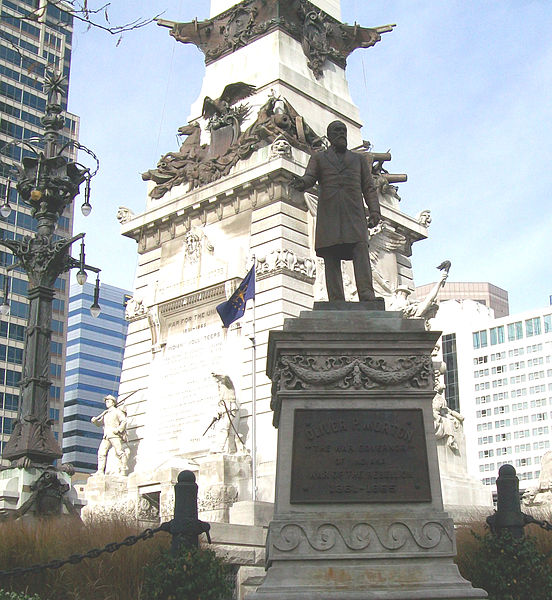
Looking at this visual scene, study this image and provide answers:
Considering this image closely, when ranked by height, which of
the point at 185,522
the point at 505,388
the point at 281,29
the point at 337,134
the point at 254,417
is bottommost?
the point at 185,522

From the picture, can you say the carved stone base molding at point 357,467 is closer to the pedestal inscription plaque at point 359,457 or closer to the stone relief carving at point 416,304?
the pedestal inscription plaque at point 359,457

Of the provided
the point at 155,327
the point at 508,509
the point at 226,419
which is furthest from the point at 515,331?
the point at 508,509

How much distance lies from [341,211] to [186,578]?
191 inches

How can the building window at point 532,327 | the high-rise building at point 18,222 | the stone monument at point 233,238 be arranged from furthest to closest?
1. the building window at point 532,327
2. the high-rise building at point 18,222
3. the stone monument at point 233,238

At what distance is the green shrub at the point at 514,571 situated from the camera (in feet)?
35.4

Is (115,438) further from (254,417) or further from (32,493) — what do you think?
(32,493)

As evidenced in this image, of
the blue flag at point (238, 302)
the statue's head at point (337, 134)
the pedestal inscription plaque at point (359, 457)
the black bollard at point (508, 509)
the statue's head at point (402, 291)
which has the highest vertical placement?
the statue's head at point (402, 291)

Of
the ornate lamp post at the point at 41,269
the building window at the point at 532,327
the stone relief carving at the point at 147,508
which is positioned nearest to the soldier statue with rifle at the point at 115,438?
the stone relief carving at the point at 147,508

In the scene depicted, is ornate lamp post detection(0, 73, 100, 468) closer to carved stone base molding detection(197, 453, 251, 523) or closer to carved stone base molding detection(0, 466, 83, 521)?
carved stone base molding detection(0, 466, 83, 521)

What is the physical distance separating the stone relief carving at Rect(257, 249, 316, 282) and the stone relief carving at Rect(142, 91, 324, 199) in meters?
4.03

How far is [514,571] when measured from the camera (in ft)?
35.6

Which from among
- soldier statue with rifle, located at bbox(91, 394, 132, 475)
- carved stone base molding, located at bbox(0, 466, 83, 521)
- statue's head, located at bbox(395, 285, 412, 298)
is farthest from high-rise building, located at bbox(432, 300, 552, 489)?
carved stone base molding, located at bbox(0, 466, 83, 521)

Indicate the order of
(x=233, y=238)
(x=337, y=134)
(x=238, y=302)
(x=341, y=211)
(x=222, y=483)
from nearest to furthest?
(x=341, y=211) < (x=337, y=134) < (x=222, y=483) < (x=238, y=302) < (x=233, y=238)

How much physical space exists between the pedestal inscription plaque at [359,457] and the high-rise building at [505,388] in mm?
101536
